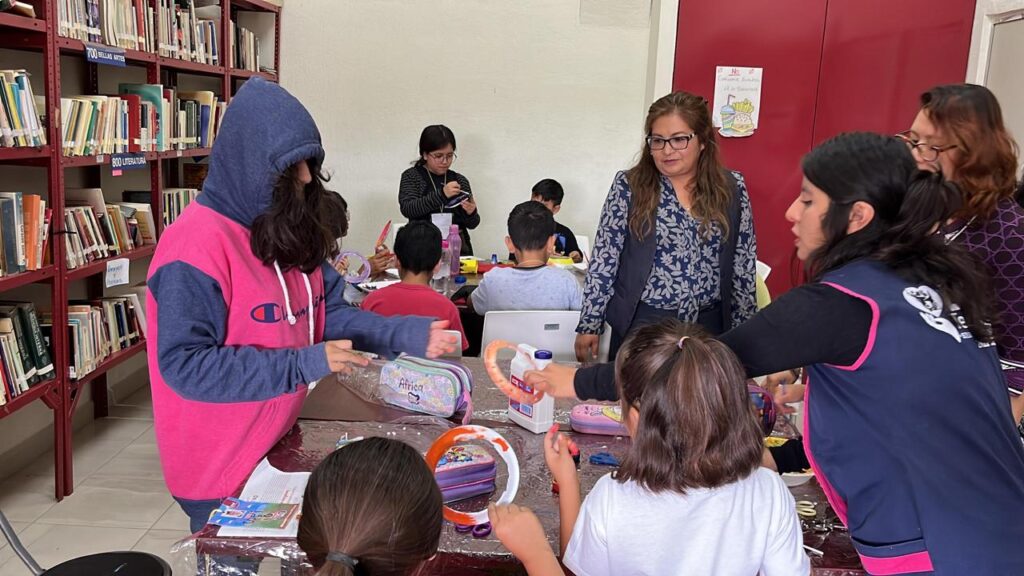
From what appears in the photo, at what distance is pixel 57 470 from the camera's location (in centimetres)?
321

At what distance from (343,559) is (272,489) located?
63 centimetres

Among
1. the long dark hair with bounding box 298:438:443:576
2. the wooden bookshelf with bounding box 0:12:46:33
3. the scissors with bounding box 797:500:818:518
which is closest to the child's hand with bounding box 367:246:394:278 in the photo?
the wooden bookshelf with bounding box 0:12:46:33

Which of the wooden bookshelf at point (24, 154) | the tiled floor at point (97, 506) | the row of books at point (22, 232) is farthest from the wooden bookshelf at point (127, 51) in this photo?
the tiled floor at point (97, 506)

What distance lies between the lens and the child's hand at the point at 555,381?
1.67 meters

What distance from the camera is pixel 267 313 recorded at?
5.58ft

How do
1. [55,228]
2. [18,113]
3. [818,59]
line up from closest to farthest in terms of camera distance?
[18,113] < [55,228] < [818,59]

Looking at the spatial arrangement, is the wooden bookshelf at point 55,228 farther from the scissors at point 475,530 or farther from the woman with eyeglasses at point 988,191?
the woman with eyeglasses at point 988,191

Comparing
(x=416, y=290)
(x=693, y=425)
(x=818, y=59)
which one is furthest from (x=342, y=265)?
(x=818, y=59)

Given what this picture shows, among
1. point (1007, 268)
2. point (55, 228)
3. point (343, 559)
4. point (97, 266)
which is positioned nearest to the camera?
point (343, 559)

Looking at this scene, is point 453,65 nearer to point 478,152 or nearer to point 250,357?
point 478,152

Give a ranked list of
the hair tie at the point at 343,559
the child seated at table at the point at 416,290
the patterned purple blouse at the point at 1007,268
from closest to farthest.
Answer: the hair tie at the point at 343,559 → the patterned purple blouse at the point at 1007,268 → the child seated at table at the point at 416,290

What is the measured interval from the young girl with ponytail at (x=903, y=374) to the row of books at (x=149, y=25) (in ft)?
10.2

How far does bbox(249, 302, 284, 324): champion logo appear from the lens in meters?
1.67

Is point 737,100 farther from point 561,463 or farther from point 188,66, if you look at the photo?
point 561,463
